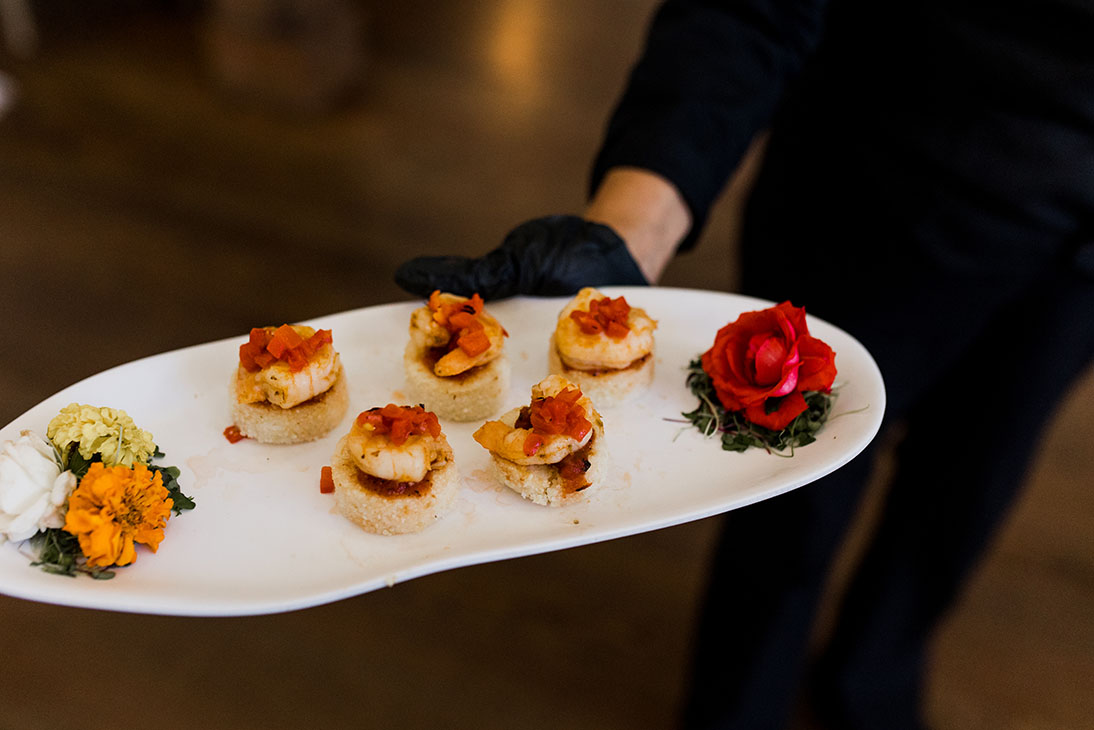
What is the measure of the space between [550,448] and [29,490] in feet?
2.54

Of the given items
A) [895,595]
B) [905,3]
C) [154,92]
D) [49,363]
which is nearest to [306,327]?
[905,3]

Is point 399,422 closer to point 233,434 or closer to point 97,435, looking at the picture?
point 233,434

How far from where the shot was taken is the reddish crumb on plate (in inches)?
61.2

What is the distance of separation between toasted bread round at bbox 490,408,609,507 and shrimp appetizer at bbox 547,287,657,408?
0.13m

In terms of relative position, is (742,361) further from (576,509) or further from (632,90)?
(632,90)

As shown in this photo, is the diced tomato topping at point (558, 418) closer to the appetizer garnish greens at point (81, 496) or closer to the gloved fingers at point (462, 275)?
the gloved fingers at point (462, 275)

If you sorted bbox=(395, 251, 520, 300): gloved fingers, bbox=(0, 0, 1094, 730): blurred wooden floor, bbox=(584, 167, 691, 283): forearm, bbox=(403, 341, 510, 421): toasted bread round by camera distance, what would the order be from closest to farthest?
1. bbox=(403, 341, 510, 421): toasted bread round
2. bbox=(395, 251, 520, 300): gloved fingers
3. bbox=(584, 167, 691, 283): forearm
4. bbox=(0, 0, 1094, 730): blurred wooden floor

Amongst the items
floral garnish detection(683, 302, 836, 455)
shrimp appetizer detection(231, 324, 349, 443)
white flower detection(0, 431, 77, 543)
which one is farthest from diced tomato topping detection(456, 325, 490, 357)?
white flower detection(0, 431, 77, 543)

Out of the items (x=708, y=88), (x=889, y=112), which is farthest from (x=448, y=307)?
(x=889, y=112)

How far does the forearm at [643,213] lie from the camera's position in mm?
2049

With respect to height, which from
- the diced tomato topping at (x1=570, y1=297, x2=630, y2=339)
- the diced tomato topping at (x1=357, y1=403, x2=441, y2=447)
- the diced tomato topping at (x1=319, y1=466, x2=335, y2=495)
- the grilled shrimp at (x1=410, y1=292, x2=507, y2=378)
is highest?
the diced tomato topping at (x1=570, y1=297, x2=630, y2=339)

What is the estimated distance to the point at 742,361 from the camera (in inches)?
63.7

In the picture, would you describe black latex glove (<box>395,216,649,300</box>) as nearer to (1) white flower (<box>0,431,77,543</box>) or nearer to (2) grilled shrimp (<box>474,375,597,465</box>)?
(2) grilled shrimp (<box>474,375,597,465</box>)

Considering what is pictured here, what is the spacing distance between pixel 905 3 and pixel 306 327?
4.90 ft
